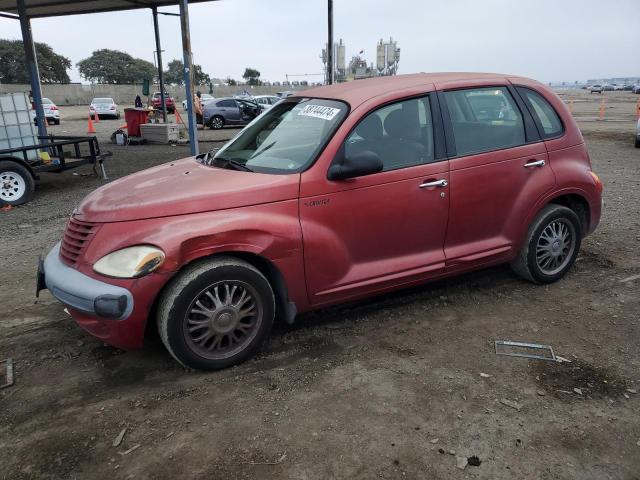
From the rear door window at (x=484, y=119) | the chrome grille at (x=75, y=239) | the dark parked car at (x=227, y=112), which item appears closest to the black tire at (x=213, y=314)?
the chrome grille at (x=75, y=239)

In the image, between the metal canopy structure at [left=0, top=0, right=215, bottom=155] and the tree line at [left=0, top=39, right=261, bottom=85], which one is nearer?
the metal canopy structure at [left=0, top=0, right=215, bottom=155]

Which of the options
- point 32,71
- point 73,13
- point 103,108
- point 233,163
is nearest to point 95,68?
point 103,108

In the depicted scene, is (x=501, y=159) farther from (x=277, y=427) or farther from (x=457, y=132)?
(x=277, y=427)

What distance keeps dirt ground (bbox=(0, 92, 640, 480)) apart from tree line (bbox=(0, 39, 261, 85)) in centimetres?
7412

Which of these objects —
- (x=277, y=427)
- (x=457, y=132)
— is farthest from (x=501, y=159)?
(x=277, y=427)

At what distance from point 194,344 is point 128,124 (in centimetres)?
1526

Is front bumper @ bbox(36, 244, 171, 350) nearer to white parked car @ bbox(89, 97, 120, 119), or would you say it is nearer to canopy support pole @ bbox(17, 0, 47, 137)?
canopy support pole @ bbox(17, 0, 47, 137)

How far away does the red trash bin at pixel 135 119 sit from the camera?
16391 mm

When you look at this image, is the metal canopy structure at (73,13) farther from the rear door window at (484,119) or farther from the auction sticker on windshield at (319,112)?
the rear door window at (484,119)

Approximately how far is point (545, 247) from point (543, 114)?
114cm

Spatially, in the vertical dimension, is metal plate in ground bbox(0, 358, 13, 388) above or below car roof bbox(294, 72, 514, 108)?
below

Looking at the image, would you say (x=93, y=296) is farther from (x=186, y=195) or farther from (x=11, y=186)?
(x=11, y=186)

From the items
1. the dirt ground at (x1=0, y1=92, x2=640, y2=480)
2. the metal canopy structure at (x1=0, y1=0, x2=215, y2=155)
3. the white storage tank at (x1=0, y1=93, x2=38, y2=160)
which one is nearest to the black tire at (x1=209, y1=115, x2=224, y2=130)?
the metal canopy structure at (x1=0, y1=0, x2=215, y2=155)

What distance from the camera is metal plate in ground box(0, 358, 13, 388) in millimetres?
3138
